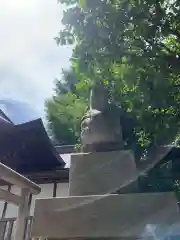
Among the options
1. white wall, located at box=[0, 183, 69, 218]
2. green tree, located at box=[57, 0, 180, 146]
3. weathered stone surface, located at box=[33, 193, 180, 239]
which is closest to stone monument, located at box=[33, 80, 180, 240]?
weathered stone surface, located at box=[33, 193, 180, 239]

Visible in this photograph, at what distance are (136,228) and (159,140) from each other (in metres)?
1.39

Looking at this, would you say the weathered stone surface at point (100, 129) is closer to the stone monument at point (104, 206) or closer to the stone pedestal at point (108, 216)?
the stone monument at point (104, 206)

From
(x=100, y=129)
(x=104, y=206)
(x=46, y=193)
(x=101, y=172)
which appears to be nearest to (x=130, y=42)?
(x=100, y=129)

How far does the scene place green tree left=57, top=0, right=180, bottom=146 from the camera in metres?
2.58

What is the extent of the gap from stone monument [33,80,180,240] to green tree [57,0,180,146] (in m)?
0.58

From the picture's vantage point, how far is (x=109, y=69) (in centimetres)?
284

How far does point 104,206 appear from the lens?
2.09 meters

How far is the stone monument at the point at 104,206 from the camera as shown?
6.50 ft

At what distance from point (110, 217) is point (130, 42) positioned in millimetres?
1497

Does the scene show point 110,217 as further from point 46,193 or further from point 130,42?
point 46,193

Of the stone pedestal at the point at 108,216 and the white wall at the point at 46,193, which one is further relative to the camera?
the white wall at the point at 46,193

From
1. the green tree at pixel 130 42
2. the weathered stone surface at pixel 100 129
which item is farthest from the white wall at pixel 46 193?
the green tree at pixel 130 42

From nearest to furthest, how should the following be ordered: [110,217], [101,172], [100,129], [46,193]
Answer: [110,217] → [101,172] → [100,129] → [46,193]

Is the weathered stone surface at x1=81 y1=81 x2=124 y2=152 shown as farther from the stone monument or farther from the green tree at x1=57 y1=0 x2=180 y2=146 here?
the green tree at x1=57 y1=0 x2=180 y2=146
